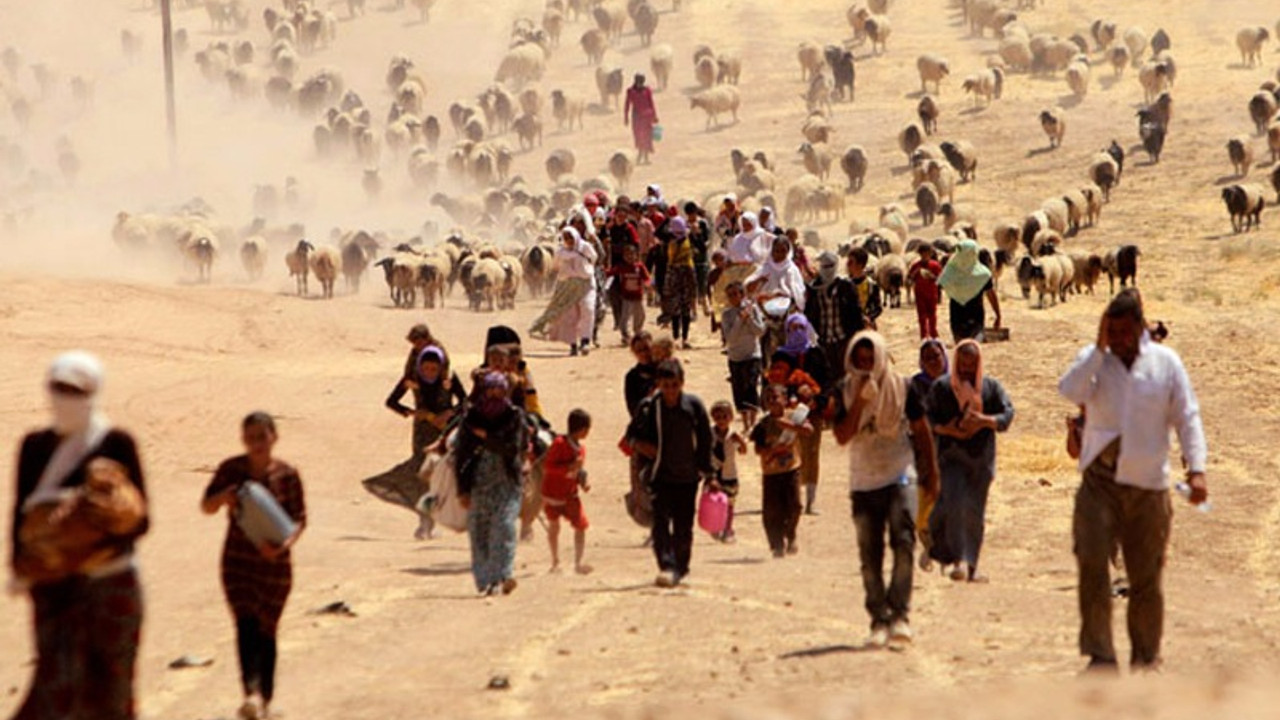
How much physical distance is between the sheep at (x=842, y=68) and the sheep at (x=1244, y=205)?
16163 mm

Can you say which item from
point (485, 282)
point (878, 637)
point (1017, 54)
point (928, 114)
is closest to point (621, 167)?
point (928, 114)

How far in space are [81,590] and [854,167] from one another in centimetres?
3776

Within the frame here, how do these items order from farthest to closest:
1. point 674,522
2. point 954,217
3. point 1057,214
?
point 954,217 < point 1057,214 < point 674,522

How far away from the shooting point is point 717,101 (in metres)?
51.4

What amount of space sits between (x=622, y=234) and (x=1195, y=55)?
32923 mm

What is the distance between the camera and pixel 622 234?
23.2 m

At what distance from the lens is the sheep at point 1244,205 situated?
3584 centimetres

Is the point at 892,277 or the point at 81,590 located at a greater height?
the point at 892,277

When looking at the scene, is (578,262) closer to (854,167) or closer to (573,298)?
(573,298)

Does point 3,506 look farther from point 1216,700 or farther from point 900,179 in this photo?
point 900,179

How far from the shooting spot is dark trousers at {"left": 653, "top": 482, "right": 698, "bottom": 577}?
11812mm

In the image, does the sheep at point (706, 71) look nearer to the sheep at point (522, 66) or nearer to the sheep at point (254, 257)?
the sheep at point (522, 66)

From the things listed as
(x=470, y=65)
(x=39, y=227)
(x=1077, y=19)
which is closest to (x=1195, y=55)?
(x=1077, y=19)

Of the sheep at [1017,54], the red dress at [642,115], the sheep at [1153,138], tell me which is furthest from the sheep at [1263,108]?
the red dress at [642,115]
